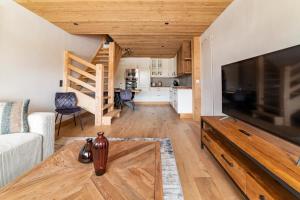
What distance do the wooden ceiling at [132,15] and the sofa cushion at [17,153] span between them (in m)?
2.21

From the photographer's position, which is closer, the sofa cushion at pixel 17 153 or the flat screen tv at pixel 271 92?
the flat screen tv at pixel 271 92

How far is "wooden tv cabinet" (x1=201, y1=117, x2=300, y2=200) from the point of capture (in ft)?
3.20

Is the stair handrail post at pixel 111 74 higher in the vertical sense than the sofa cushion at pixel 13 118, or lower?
higher

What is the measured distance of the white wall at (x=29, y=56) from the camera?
106 inches

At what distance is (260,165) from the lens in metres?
1.13

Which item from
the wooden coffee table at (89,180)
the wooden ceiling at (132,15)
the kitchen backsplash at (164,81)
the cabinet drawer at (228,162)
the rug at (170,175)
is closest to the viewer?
the wooden coffee table at (89,180)

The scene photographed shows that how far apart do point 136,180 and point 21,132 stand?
5.66 ft

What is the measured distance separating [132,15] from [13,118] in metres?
2.58

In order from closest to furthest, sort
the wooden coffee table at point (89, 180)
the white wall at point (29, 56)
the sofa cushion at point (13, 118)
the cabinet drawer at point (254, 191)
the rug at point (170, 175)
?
the wooden coffee table at point (89, 180) < the cabinet drawer at point (254, 191) < the rug at point (170, 175) < the sofa cushion at point (13, 118) < the white wall at point (29, 56)

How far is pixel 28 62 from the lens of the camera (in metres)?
3.11

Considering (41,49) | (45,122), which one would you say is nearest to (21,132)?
(45,122)

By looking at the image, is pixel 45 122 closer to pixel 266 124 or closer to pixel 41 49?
pixel 41 49

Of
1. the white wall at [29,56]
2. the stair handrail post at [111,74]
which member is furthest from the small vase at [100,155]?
the stair handrail post at [111,74]

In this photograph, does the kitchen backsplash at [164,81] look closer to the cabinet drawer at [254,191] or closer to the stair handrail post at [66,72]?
the stair handrail post at [66,72]
